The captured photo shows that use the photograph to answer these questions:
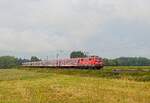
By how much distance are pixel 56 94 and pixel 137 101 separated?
18.6ft

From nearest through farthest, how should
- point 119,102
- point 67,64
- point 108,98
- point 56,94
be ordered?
point 119,102
point 108,98
point 56,94
point 67,64

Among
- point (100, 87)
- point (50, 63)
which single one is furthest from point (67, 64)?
point (100, 87)

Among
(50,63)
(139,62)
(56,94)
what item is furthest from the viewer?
(139,62)

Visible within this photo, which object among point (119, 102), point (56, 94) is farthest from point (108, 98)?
point (56, 94)

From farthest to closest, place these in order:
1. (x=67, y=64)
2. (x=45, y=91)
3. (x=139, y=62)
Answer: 1. (x=139, y=62)
2. (x=67, y=64)
3. (x=45, y=91)

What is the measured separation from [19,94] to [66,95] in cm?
343

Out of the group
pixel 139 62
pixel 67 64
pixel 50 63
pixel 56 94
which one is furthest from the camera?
pixel 139 62

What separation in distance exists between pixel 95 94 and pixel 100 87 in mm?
4147

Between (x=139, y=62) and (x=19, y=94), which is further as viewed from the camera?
(x=139, y=62)

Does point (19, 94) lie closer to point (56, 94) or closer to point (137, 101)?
point (56, 94)

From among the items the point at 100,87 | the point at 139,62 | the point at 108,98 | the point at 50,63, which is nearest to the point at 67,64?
the point at 50,63

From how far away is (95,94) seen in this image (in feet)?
87.4

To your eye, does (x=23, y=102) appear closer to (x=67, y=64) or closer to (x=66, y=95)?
(x=66, y=95)

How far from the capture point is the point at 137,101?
23844 millimetres
